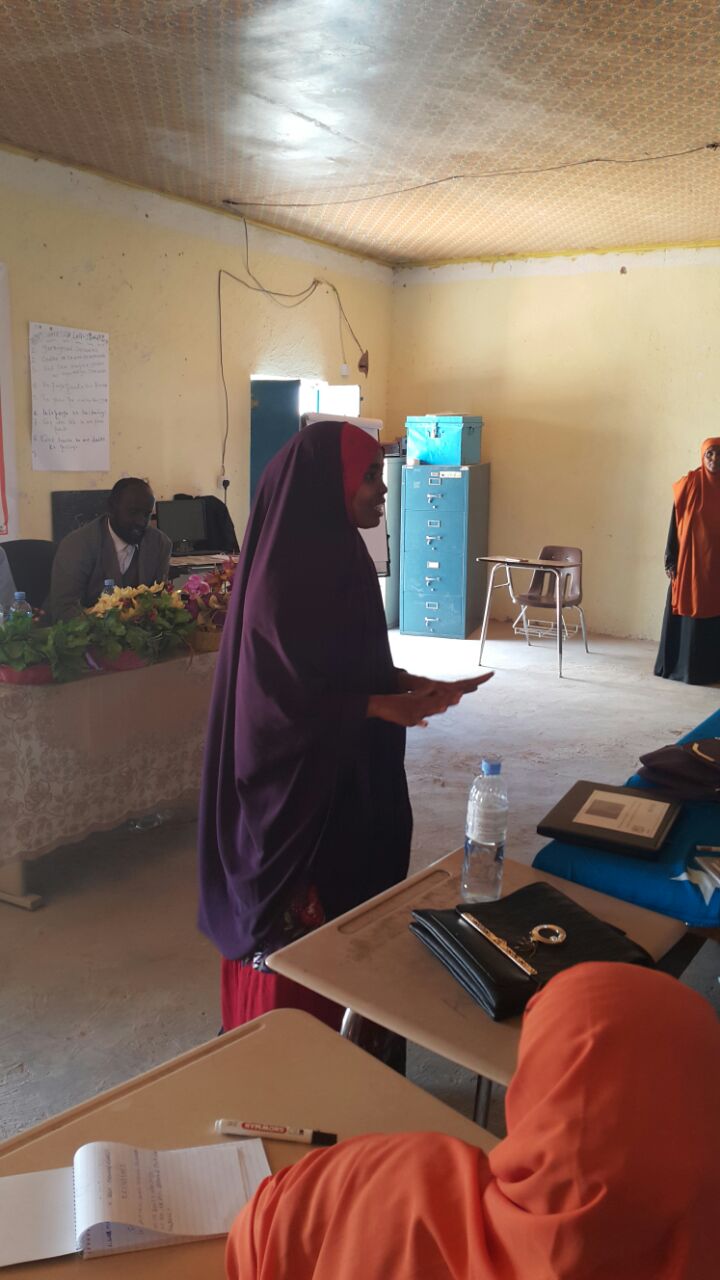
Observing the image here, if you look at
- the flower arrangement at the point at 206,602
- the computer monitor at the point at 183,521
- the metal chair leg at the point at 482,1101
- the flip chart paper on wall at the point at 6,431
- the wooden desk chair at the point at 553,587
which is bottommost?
the metal chair leg at the point at 482,1101

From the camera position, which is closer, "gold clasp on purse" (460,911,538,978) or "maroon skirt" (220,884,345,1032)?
"gold clasp on purse" (460,911,538,978)

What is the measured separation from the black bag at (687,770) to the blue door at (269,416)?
539 centimetres

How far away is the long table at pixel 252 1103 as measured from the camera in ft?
3.92

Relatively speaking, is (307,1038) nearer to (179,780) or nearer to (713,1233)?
(713,1233)

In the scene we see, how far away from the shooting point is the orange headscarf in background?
6.68 meters

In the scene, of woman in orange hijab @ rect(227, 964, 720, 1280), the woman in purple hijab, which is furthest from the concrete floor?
woman in orange hijab @ rect(227, 964, 720, 1280)

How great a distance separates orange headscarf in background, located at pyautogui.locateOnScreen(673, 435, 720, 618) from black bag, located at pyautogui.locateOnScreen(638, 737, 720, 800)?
458cm

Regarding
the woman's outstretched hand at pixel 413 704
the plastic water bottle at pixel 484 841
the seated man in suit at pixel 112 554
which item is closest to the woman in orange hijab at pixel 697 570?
the seated man in suit at pixel 112 554

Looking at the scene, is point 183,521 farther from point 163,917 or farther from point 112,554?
point 163,917

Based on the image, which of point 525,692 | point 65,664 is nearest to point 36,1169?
point 65,664

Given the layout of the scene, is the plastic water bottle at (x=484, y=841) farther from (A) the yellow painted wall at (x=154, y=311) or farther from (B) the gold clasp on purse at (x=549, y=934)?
(A) the yellow painted wall at (x=154, y=311)

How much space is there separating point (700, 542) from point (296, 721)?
17.8 ft

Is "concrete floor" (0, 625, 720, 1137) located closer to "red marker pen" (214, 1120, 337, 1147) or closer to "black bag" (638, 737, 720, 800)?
"black bag" (638, 737, 720, 800)

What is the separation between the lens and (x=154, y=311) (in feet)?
20.9
